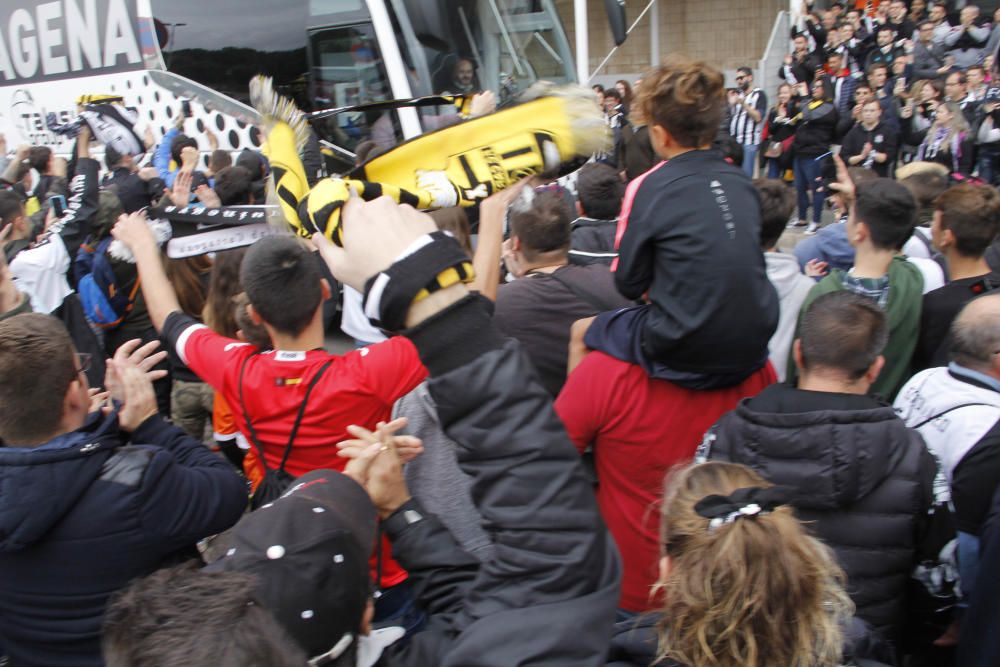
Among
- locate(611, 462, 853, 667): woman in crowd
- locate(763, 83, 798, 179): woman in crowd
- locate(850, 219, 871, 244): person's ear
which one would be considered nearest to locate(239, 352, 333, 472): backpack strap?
locate(611, 462, 853, 667): woman in crowd

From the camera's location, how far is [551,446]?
1.12 m

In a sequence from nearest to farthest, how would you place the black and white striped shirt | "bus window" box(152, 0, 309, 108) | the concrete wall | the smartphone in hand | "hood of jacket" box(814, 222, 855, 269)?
"hood of jacket" box(814, 222, 855, 269), the smartphone in hand, "bus window" box(152, 0, 309, 108), the black and white striped shirt, the concrete wall

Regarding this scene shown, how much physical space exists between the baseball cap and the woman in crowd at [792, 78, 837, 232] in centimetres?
941

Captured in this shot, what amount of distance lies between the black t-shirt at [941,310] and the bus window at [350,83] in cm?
502

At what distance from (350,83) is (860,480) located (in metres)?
6.28

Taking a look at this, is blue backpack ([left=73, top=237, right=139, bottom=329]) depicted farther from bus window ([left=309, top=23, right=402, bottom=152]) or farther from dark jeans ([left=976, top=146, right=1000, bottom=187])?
dark jeans ([left=976, top=146, right=1000, bottom=187])

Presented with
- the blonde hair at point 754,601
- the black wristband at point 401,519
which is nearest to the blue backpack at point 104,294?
the black wristband at point 401,519

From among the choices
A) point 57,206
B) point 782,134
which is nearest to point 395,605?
point 57,206

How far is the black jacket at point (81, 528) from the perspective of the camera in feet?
5.89

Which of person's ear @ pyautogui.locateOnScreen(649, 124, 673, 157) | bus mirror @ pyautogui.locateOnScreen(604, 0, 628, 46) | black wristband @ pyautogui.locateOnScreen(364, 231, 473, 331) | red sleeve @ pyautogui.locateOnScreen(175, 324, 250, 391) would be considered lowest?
red sleeve @ pyautogui.locateOnScreen(175, 324, 250, 391)

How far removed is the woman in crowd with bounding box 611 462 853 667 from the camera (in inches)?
49.2

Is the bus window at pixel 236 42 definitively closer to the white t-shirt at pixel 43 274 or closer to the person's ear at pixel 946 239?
the white t-shirt at pixel 43 274

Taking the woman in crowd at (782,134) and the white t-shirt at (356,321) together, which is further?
the woman in crowd at (782,134)

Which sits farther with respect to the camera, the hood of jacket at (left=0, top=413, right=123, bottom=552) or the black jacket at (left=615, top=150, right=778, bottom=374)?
the black jacket at (left=615, top=150, right=778, bottom=374)
